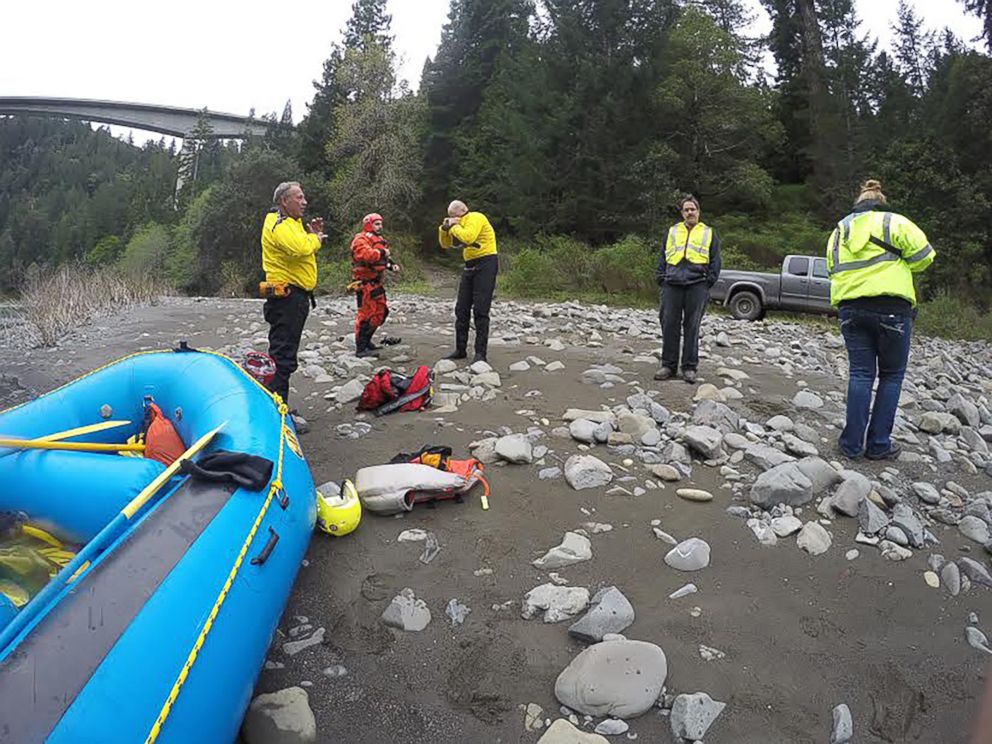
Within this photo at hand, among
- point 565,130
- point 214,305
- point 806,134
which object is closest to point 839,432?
point 214,305

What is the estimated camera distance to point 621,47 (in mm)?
A: 21812

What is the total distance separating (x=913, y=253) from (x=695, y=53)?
66.5 ft

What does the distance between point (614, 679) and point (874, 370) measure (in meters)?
3.05

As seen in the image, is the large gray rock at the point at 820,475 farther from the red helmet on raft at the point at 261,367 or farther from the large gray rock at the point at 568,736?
the red helmet on raft at the point at 261,367

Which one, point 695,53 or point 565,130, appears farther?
point 565,130

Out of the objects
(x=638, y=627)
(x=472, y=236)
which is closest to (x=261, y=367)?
(x=472, y=236)

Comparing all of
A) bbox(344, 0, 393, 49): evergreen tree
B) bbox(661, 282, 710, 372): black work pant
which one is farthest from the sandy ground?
bbox(344, 0, 393, 49): evergreen tree

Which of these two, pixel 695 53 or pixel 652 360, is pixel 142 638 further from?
pixel 695 53

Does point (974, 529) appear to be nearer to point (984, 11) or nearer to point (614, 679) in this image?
point (614, 679)

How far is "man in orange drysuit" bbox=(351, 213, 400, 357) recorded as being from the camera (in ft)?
23.1

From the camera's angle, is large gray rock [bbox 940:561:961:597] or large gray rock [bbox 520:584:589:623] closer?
large gray rock [bbox 520:584:589:623]

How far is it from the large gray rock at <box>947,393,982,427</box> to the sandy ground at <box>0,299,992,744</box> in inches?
56.9

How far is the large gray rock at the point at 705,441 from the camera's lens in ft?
13.4

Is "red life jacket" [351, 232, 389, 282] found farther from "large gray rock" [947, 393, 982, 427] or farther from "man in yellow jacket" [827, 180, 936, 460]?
"large gray rock" [947, 393, 982, 427]
